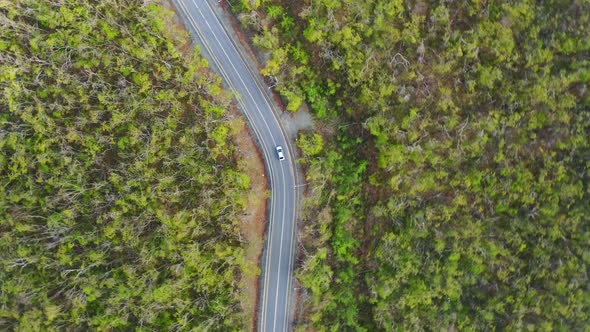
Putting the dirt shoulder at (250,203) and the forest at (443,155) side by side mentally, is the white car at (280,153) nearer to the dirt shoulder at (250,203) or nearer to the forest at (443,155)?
the dirt shoulder at (250,203)

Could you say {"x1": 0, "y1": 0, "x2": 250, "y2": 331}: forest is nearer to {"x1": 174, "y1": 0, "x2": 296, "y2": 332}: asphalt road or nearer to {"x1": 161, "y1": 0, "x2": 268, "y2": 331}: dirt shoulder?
{"x1": 161, "y1": 0, "x2": 268, "y2": 331}: dirt shoulder

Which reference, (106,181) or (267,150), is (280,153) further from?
(106,181)

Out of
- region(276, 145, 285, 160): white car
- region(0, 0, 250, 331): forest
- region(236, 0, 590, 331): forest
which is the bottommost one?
region(0, 0, 250, 331): forest

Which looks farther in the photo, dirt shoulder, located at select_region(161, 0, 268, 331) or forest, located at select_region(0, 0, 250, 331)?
dirt shoulder, located at select_region(161, 0, 268, 331)

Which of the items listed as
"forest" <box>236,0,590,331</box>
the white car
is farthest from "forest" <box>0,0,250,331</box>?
"forest" <box>236,0,590,331</box>

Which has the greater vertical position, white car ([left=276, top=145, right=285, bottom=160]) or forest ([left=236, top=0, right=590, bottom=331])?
forest ([left=236, top=0, right=590, bottom=331])

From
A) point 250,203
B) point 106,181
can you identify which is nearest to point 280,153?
point 250,203

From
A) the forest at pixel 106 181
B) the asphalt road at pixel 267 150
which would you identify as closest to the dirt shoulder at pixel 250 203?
the asphalt road at pixel 267 150
